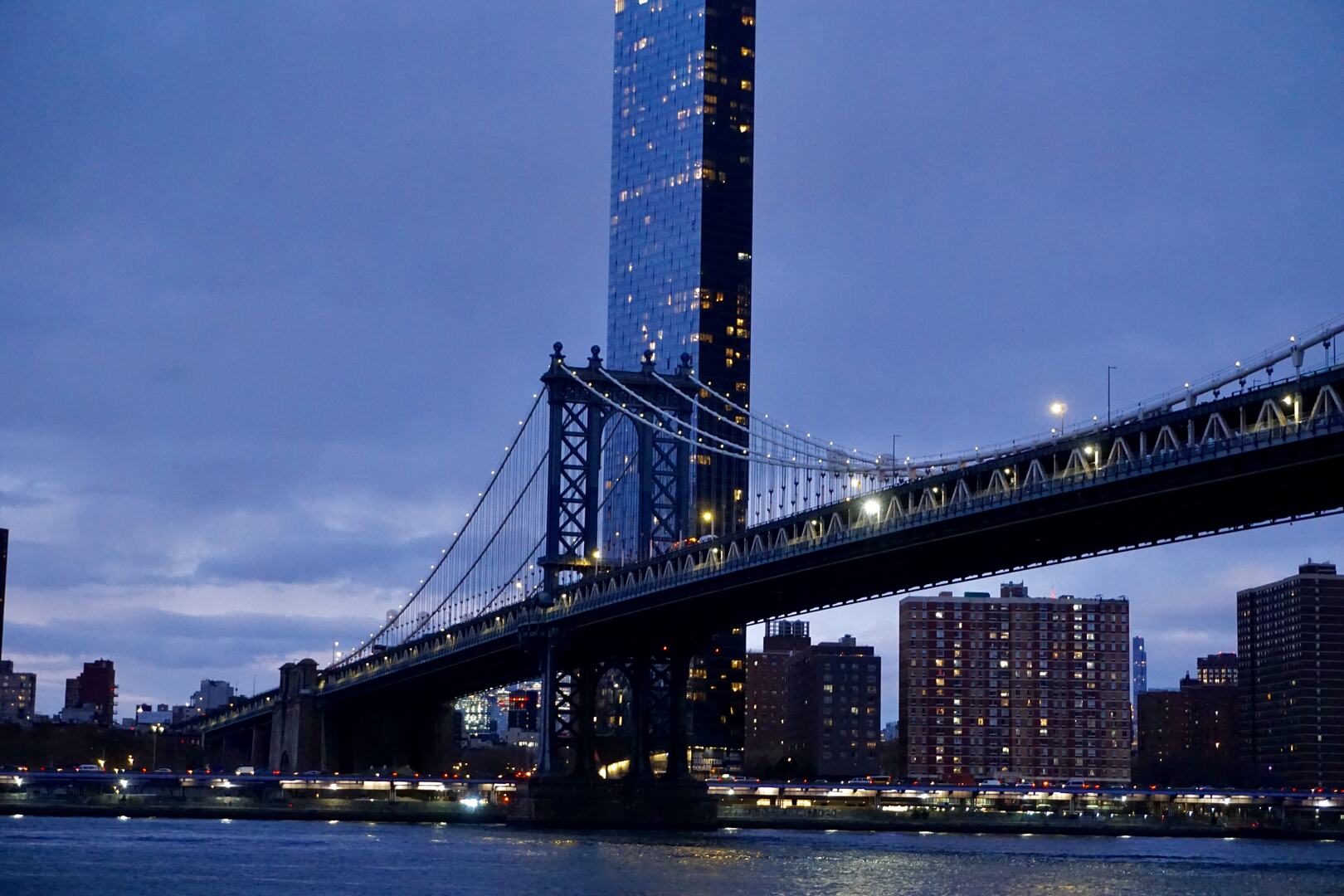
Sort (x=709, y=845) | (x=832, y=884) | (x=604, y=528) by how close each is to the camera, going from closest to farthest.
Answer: (x=832, y=884) < (x=709, y=845) < (x=604, y=528)

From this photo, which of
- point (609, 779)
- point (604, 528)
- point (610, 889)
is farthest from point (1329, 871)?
point (604, 528)

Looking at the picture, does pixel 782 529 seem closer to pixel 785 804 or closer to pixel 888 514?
pixel 888 514

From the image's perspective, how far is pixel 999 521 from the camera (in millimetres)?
74812

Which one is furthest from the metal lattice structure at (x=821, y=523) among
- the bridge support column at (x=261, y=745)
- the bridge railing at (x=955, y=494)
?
the bridge support column at (x=261, y=745)

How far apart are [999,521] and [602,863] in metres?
19.7

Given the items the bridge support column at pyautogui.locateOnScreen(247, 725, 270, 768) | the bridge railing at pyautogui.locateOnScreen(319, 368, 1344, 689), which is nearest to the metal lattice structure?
the bridge railing at pyautogui.locateOnScreen(319, 368, 1344, 689)

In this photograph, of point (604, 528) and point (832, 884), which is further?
point (604, 528)

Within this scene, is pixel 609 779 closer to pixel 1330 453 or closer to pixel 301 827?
pixel 301 827

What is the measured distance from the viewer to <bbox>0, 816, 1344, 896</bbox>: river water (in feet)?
219

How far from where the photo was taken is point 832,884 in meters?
70.1

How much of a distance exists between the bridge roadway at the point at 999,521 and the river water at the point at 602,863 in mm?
11465

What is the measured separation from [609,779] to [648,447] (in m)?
18.8

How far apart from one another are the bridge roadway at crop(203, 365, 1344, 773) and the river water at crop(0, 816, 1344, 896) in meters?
11.5

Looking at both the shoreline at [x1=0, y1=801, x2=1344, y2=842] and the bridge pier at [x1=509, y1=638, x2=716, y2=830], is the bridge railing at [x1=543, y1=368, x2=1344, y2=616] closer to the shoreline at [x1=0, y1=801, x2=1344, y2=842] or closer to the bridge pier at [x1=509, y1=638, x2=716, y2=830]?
the bridge pier at [x1=509, y1=638, x2=716, y2=830]
